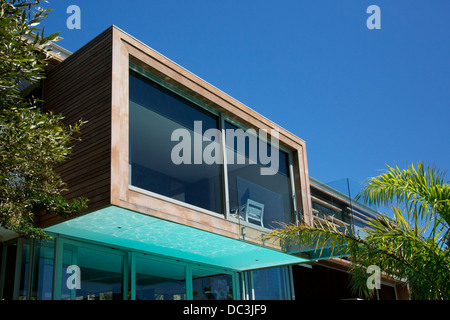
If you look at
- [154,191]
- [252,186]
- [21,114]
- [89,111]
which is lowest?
[154,191]

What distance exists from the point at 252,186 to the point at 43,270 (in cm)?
437

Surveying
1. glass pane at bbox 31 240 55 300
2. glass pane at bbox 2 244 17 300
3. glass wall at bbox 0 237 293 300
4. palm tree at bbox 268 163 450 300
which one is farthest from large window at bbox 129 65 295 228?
glass pane at bbox 2 244 17 300

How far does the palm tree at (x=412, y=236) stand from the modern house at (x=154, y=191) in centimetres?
154

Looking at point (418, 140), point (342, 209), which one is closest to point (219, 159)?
point (342, 209)

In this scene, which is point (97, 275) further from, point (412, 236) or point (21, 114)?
point (412, 236)

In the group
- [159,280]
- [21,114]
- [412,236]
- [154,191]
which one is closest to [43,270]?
[154,191]

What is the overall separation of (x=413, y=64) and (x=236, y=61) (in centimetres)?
752

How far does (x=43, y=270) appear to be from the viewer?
876cm

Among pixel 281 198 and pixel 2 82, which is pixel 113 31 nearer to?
pixel 2 82

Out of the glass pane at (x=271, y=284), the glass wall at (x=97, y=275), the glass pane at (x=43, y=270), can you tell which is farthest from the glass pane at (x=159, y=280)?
the glass pane at (x=271, y=284)

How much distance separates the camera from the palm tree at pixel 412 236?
657cm

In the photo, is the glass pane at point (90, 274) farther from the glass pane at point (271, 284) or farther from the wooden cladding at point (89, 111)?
the glass pane at point (271, 284)

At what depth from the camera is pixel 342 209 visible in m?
10.1

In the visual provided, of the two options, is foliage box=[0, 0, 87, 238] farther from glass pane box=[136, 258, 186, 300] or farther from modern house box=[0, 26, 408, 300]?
glass pane box=[136, 258, 186, 300]
